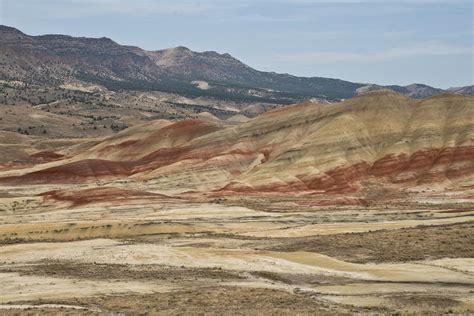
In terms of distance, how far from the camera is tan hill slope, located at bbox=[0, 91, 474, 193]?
4385 inches

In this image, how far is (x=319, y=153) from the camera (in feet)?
390

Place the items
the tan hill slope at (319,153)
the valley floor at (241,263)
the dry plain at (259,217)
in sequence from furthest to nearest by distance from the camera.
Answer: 1. the tan hill slope at (319,153)
2. the dry plain at (259,217)
3. the valley floor at (241,263)

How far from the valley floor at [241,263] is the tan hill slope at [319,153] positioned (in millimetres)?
28731

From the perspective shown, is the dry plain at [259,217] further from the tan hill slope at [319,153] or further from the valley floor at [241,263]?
the tan hill slope at [319,153]

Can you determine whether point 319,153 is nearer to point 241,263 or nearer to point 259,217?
point 259,217

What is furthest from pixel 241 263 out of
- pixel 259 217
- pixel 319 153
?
pixel 319 153

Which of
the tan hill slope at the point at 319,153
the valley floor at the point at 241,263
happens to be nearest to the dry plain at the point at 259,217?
the valley floor at the point at 241,263

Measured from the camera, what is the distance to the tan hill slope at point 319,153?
111m

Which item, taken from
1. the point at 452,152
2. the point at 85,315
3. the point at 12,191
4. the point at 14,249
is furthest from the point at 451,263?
the point at 12,191

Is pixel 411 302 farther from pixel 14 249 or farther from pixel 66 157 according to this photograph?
pixel 66 157

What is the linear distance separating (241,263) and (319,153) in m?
73.0

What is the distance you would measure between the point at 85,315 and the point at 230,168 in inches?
3719

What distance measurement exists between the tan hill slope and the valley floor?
94.3 ft

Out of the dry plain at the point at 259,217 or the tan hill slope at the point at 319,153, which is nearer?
the dry plain at the point at 259,217
